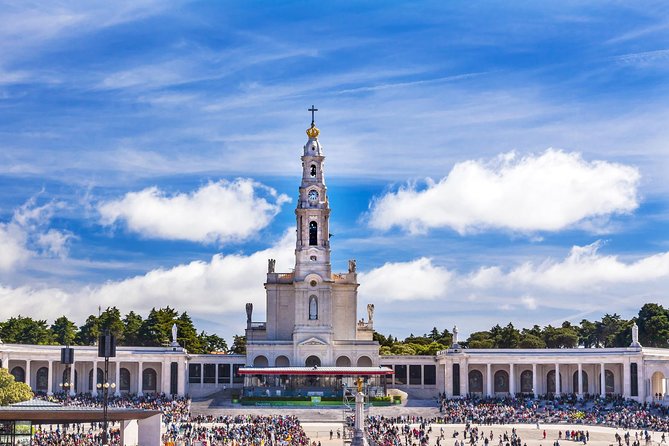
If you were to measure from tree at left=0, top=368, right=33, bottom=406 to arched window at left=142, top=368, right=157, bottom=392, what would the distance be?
→ 27621 mm

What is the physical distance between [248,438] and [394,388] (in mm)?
36015

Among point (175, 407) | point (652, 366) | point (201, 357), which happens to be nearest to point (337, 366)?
point (201, 357)

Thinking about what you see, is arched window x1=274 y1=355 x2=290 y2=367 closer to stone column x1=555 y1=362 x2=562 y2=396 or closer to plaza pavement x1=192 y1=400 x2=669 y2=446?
plaza pavement x1=192 y1=400 x2=669 y2=446

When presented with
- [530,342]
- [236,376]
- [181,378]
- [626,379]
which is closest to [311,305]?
[236,376]

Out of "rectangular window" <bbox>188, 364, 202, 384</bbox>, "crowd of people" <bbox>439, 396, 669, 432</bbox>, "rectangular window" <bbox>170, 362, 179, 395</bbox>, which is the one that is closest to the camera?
"crowd of people" <bbox>439, 396, 669, 432</bbox>

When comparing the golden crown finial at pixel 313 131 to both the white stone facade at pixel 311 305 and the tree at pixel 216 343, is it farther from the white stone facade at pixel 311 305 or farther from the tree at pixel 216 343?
the tree at pixel 216 343

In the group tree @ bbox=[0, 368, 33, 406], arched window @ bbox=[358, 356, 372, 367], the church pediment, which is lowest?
tree @ bbox=[0, 368, 33, 406]

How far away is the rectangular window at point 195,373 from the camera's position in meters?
116

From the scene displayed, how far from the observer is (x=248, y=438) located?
261ft

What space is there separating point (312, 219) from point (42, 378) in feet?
90.0

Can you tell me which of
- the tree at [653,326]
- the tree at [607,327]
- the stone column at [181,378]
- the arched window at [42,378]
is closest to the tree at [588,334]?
the tree at [607,327]

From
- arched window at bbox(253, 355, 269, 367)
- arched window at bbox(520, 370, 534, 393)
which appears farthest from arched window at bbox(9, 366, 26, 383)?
arched window at bbox(520, 370, 534, 393)

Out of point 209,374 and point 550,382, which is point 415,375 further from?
point 209,374

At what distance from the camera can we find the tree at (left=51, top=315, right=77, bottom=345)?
135 m
